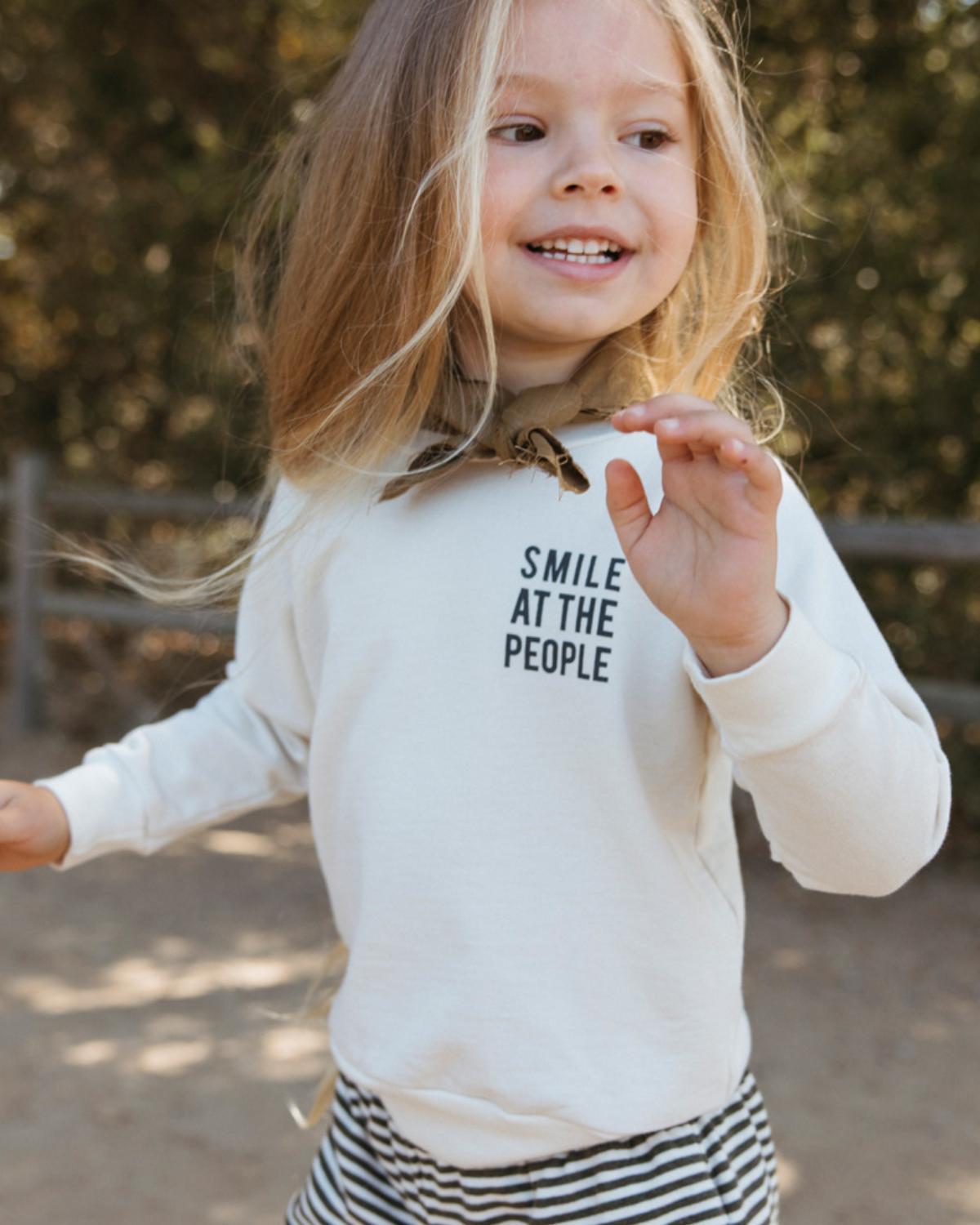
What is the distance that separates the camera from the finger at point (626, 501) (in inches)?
39.3

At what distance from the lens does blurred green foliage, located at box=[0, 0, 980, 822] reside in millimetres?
4500

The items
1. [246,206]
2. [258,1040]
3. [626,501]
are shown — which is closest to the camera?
[626,501]

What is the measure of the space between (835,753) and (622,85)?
2.11ft

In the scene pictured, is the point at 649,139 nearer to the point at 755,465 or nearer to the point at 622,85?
the point at 622,85

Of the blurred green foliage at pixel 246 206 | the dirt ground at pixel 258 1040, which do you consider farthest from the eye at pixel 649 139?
the dirt ground at pixel 258 1040

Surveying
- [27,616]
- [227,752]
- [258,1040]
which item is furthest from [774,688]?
[27,616]

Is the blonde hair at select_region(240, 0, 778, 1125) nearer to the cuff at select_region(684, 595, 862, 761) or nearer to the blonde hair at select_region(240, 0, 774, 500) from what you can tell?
the blonde hair at select_region(240, 0, 774, 500)

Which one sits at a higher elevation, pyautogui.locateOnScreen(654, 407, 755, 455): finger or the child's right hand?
pyautogui.locateOnScreen(654, 407, 755, 455): finger

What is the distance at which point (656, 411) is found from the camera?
92 cm

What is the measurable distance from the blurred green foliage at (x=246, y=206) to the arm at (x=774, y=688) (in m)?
2.11

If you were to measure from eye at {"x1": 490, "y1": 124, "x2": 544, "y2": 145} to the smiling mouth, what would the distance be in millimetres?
94

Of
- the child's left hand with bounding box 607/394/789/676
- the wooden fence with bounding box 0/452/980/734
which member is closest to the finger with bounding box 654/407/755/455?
the child's left hand with bounding box 607/394/789/676

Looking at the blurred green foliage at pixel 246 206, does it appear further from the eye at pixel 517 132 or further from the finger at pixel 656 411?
the finger at pixel 656 411

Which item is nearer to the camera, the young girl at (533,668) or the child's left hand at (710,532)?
the child's left hand at (710,532)
